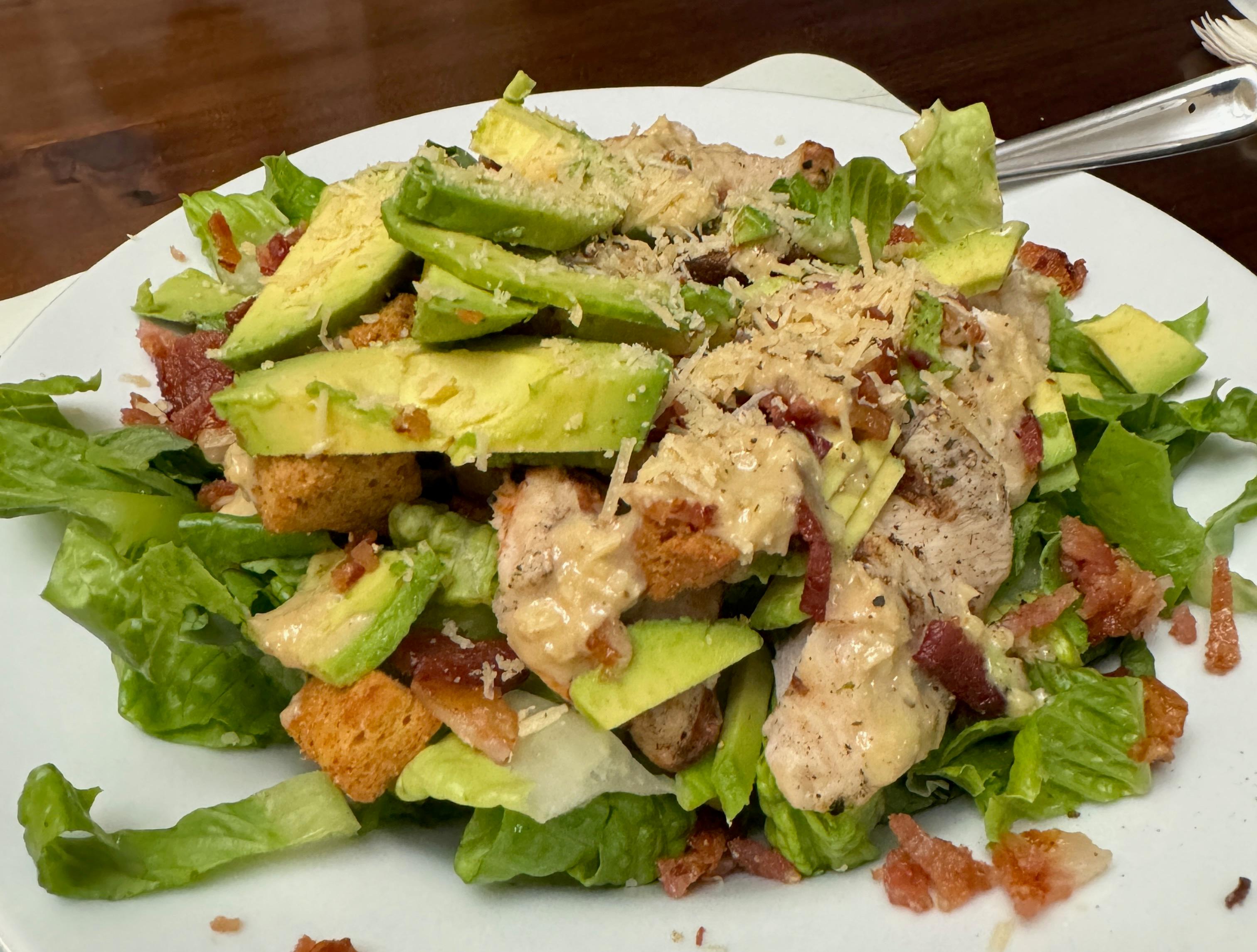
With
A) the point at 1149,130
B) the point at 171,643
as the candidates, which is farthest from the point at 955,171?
the point at 171,643

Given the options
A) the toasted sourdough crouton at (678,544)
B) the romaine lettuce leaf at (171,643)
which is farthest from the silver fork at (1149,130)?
the romaine lettuce leaf at (171,643)

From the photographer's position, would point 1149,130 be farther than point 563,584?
Yes

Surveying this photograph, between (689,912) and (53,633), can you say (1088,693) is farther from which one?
(53,633)

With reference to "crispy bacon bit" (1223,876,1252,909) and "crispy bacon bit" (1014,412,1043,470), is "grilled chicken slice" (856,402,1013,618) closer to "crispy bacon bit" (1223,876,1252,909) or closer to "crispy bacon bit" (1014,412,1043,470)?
"crispy bacon bit" (1014,412,1043,470)

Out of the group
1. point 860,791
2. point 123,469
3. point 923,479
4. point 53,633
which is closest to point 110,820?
point 53,633

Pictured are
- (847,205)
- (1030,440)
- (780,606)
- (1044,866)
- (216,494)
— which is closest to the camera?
(1044,866)

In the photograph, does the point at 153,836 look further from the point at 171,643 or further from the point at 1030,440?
the point at 1030,440

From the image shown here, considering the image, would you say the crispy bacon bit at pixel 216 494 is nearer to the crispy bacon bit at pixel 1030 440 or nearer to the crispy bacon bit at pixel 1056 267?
the crispy bacon bit at pixel 1030 440
